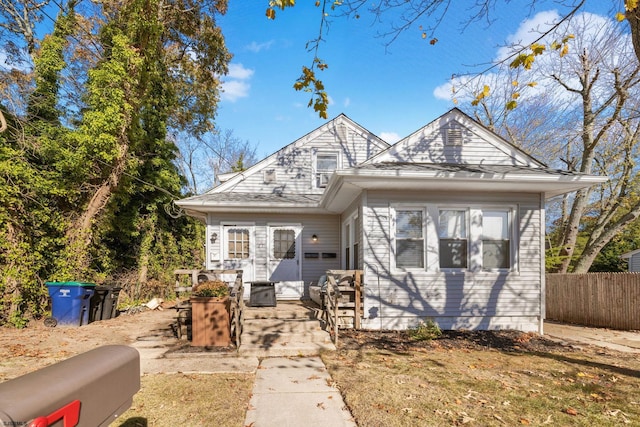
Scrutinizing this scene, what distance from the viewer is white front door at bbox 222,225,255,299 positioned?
11398 mm

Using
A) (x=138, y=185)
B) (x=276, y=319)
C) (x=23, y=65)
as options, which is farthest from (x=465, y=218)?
(x=23, y=65)

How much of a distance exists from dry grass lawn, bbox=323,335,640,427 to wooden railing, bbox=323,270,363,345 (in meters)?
0.91

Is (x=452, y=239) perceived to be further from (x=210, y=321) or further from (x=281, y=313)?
(x=210, y=321)

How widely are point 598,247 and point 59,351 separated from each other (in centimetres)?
1661

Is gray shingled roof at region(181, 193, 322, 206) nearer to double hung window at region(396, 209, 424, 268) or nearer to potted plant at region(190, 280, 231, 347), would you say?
double hung window at region(396, 209, 424, 268)

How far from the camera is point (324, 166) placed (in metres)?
12.8

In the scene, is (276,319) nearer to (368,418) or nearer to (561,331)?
(368,418)

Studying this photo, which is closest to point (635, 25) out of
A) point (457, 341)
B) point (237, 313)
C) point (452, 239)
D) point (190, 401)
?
point (452, 239)

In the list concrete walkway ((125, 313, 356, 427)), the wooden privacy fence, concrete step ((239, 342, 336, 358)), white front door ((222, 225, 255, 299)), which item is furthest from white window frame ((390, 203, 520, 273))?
white front door ((222, 225, 255, 299))

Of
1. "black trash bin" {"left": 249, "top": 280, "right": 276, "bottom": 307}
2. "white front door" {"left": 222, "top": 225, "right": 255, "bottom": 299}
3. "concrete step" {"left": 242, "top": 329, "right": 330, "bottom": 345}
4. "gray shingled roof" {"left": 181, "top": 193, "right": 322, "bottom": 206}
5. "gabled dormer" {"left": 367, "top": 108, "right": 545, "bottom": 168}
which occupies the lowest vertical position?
"concrete step" {"left": 242, "top": 329, "right": 330, "bottom": 345}

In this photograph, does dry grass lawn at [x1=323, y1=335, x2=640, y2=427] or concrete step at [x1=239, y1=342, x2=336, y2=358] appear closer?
dry grass lawn at [x1=323, y1=335, x2=640, y2=427]

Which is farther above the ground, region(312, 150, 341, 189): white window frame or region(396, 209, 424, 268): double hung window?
region(312, 150, 341, 189): white window frame

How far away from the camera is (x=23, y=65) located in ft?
47.6

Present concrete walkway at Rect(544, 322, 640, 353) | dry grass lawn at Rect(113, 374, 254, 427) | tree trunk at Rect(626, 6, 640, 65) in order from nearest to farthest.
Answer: dry grass lawn at Rect(113, 374, 254, 427) → tree trunk at Rect(626, 6, 640, 65) → concrete walkway at Rect(544, 322, 640, 353)
